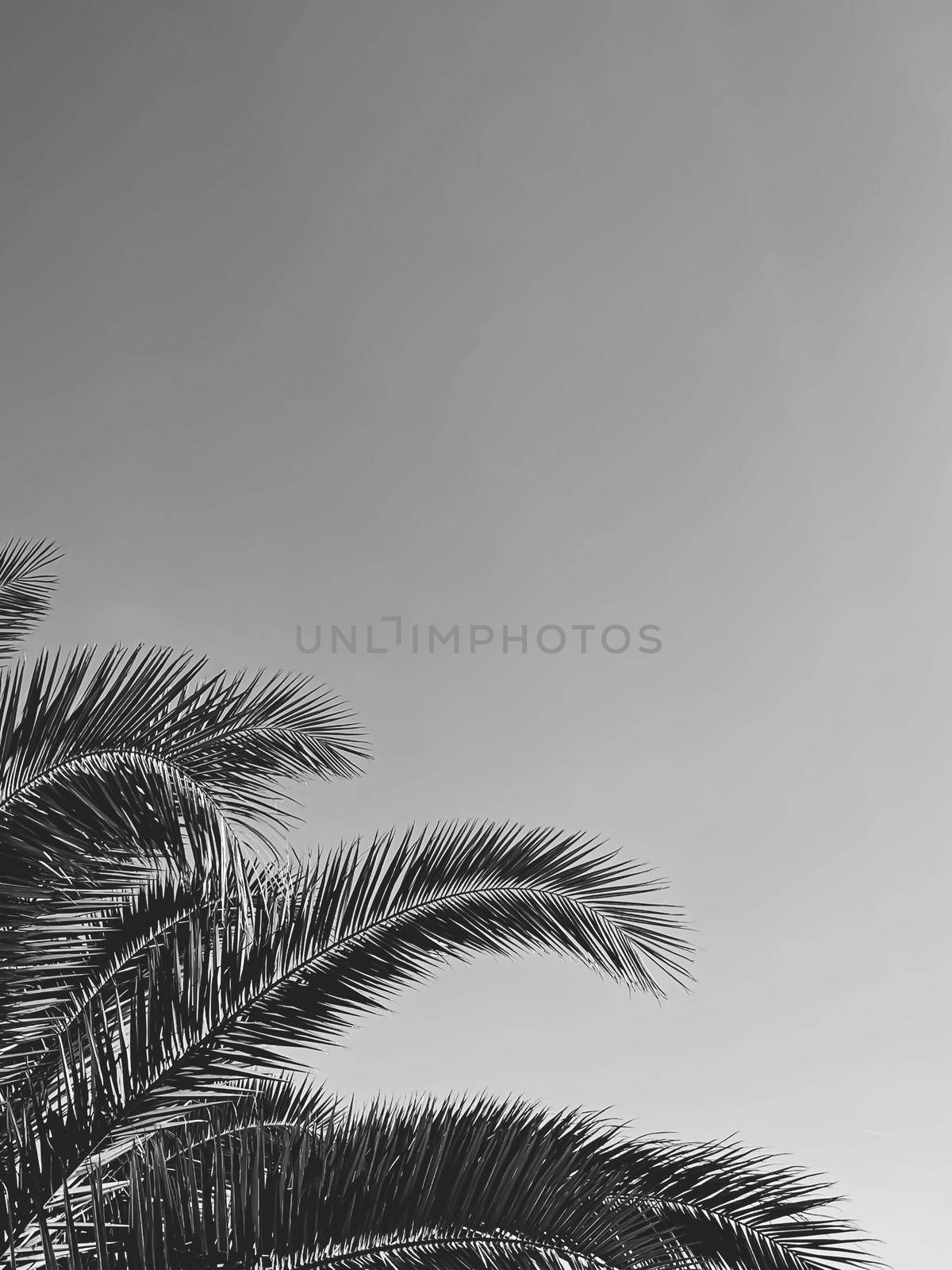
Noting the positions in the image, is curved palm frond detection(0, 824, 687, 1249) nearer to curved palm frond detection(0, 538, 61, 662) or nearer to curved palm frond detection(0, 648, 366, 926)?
curved palm frond detection(0, 648, 366, 926)

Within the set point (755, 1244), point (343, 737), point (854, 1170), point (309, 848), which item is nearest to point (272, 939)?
point (309, 848)

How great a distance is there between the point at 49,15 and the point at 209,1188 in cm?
1178

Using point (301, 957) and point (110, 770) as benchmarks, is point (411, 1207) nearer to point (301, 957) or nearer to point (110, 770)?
point (301, 957)

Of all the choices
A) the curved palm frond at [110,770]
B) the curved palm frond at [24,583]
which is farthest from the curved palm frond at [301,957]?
the curved palm frond at [24,583]

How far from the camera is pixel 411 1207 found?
2.63 metres

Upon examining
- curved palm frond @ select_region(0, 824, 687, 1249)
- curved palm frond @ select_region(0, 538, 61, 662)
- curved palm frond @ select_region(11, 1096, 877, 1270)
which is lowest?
curved palm frond @ select_region(11, 1096, 877, 1270)

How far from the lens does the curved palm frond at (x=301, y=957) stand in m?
3.02

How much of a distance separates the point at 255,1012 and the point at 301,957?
12.6 inches

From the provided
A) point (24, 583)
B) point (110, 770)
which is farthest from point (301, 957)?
point (24, 583)

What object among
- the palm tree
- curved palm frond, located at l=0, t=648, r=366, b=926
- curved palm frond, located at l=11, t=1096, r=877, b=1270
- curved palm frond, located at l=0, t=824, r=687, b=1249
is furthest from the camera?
curved palm frond, located at l=0, t=648, r=366, b=926

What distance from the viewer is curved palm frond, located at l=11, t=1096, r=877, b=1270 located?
2266mm

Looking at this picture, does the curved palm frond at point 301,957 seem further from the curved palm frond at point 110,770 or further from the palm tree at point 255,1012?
the curved palm frond at point 110,770

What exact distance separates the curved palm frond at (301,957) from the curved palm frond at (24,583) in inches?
112

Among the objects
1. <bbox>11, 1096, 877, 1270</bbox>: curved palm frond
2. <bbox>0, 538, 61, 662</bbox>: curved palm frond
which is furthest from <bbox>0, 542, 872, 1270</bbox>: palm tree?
<bbox>0, 538, 61, 662</bbox>: curved palm frond
